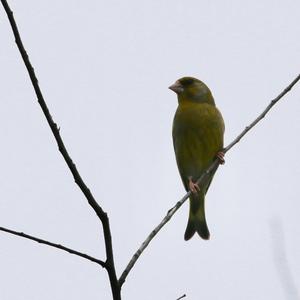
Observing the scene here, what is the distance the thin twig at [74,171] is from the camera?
253 cm

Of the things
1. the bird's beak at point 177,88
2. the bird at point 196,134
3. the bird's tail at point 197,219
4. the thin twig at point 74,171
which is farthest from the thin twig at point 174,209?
the bird's tail at point 197,219

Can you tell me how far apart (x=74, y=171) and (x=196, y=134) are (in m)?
4.19

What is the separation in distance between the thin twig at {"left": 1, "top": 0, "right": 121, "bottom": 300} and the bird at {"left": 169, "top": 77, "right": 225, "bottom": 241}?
3.75m

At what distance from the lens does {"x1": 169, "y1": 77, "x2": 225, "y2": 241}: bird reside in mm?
6805

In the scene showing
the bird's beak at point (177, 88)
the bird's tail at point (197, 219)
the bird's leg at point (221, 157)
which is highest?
the bird's beak at point (177, 88)

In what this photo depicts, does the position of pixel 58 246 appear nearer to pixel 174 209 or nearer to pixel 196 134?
pixel 174 209

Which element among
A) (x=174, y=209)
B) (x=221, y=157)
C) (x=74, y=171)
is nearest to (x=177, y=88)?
(x=221, y=157)

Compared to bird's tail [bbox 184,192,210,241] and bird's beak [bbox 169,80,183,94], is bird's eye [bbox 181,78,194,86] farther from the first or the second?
bird's tail [bbox 184,192,210,241]

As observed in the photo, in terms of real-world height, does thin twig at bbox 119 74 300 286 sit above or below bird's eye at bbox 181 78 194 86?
below

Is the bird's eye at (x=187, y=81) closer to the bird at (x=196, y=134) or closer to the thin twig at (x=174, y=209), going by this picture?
the bird at (x=196, y=134)

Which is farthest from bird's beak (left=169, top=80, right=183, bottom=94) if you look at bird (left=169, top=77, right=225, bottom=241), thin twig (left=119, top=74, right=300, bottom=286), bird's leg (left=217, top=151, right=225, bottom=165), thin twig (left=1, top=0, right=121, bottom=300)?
thin twig (left=1, top=0, right=121, bottom=300)

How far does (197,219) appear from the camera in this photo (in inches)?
296

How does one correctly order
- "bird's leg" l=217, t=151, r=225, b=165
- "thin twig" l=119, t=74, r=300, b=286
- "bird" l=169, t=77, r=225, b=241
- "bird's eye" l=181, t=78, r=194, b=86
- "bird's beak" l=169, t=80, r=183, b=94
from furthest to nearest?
"bird's eye" l=181, t=78, r=194, b=86, "bird's beak" l=169, t=80, r=183, b=94, "bird" l=169, t=77, r=225, b=241, "bird's leg" l=217, t=151, r=225, b=165, "thin twig" l=119, t=74, r=300, b=286

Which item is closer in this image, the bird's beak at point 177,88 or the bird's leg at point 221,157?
the bird's leg at point 221,157
